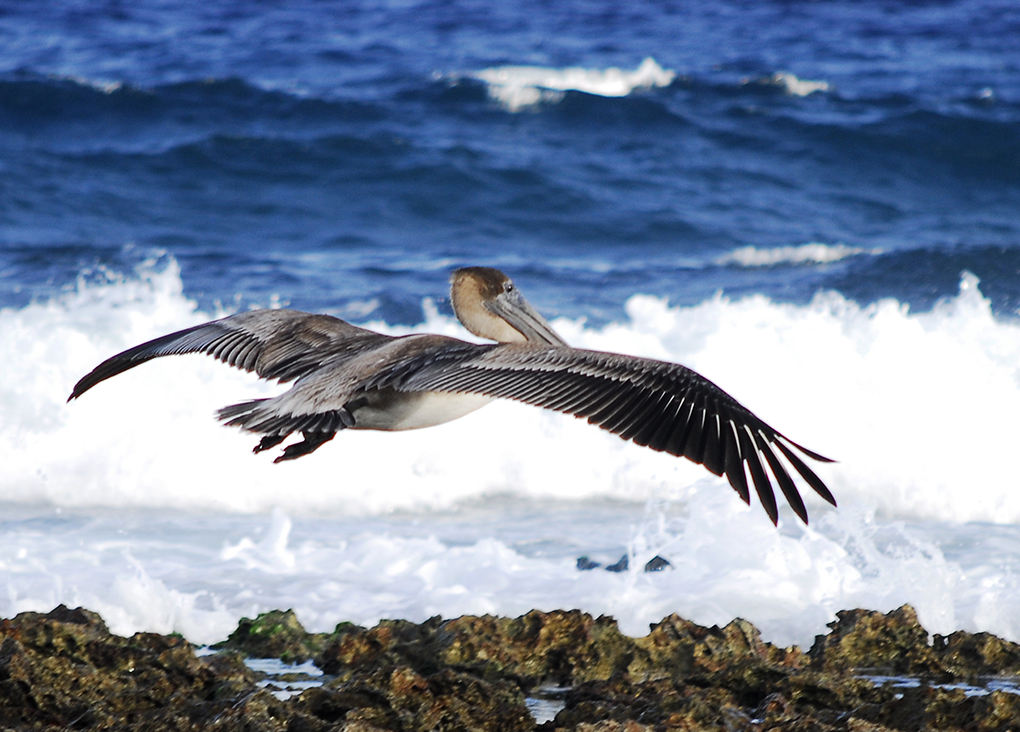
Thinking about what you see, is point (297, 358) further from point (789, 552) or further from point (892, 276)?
point (892, 276)

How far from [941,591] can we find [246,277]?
939cm

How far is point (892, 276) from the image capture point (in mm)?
13852

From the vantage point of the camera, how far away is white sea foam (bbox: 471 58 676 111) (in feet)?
61.1

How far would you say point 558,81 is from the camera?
1916 cm

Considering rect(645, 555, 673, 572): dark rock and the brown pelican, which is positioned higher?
the brown pelican

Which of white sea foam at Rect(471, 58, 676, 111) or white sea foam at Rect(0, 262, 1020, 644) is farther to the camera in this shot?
white sea foam at Rect(471, 58, 676, 111)

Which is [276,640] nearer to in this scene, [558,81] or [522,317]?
[522,317]

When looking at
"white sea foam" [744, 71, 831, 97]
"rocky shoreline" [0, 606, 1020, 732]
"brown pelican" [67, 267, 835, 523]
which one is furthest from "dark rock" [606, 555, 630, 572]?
"white sea foam" [744, 71, 831, 97]

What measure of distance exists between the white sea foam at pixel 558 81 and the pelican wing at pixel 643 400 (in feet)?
46.5

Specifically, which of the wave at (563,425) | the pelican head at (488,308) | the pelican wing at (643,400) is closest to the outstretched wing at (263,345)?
the pelican head at (488,308)

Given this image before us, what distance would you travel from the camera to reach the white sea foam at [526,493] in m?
6.15

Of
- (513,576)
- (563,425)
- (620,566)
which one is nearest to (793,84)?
(563,425)

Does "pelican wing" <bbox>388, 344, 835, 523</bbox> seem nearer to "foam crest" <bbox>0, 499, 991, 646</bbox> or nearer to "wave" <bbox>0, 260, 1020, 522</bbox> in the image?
"foam crest" <bbox>0, 499, 991, 646</bbox>

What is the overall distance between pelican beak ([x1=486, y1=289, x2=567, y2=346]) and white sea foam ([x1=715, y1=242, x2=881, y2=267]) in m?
8.94
